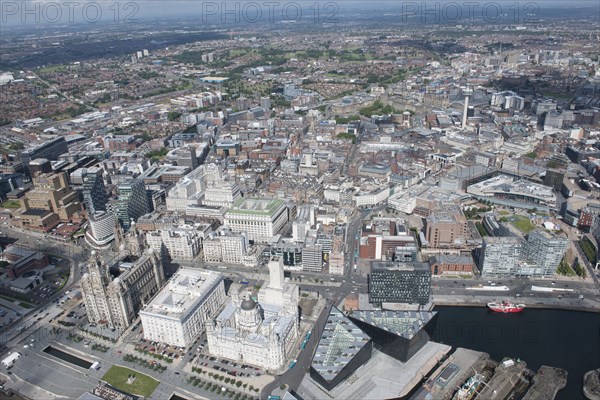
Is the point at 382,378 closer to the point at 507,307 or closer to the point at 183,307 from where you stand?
the point at 507,307

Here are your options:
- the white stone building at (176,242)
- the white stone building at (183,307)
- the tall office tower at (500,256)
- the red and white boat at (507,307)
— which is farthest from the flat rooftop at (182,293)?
the tall office tower at (500,256)

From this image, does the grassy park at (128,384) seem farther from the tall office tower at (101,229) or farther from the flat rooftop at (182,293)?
the tall office tower at (101,229)

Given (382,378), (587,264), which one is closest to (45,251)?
(382,378)

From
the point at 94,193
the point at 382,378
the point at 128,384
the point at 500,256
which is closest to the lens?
the point at 382,378

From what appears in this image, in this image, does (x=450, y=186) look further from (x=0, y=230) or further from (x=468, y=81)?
(x=468, y=81)

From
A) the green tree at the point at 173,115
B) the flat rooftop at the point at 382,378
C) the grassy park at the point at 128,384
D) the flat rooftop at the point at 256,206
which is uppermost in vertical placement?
the green tree at the point at 173,115

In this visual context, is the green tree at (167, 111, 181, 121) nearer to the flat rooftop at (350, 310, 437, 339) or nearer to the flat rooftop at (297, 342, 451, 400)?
the flat rooftop at (350, 310, 437, 339)
